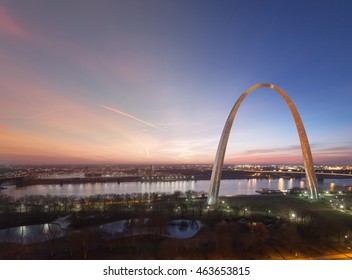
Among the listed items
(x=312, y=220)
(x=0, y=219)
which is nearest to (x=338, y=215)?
(x=312, y=220)

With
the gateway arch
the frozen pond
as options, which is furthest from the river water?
the frozen pond

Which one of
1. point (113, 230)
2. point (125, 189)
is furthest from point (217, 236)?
point (125, 189)

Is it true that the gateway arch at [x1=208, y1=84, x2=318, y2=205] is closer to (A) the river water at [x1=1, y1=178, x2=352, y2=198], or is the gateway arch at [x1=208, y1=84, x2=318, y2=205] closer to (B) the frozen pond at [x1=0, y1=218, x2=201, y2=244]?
(B) the frozen pond at [x1=0, y1=218, x2=201, y2=244]

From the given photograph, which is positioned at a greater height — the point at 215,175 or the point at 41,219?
the point at 215,175

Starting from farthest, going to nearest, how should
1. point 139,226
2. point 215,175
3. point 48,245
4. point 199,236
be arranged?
point 215,175 → point 139,226 → point 199,236 → point 48,245

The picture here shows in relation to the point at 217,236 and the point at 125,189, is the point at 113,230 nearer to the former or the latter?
the point at 217,236

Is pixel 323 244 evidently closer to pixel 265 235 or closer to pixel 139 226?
pixel 265 235

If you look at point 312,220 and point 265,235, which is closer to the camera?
point 265,235
